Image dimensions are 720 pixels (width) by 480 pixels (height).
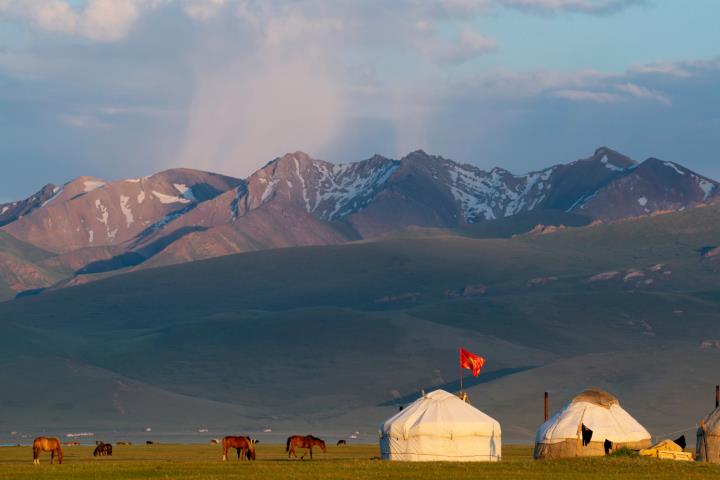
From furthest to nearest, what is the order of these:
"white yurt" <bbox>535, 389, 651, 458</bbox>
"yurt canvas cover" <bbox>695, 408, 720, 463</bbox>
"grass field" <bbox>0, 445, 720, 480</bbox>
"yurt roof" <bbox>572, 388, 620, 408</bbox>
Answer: "yurt roof" <bbox>572, 388, 620, 408</bbox> < "white yurt" <bbox>535, 389, 651, 458</bbox> < "yurt canvas cover" <bbox>695, 408, 720, 463</bbox> < "grass field" <bbox>0, 445, 720, 480</bbox>

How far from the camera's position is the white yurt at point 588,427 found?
219ft

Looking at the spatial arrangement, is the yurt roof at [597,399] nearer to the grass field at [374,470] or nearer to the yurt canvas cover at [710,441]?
the yurt canvas cover at [710,441]

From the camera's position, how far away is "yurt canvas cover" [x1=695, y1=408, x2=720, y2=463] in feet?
217

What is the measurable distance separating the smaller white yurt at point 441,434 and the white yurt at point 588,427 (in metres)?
2.55

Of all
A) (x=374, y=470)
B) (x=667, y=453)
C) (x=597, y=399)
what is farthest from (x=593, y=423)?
(x=374, y=470)

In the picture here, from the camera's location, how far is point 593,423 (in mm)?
67250

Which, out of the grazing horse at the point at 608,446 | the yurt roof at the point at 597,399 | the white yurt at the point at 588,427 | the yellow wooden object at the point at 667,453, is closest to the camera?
the yellow wooden object at the point at 667,453

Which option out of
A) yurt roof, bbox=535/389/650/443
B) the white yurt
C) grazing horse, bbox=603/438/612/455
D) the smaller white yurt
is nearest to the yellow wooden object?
grazing horse, bbox=603/438/612/455

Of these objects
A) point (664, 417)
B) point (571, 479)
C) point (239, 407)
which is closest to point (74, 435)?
point (239, 407)

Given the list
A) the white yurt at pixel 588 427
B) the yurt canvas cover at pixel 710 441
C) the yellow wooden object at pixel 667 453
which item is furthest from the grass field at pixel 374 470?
the yurt canvas cover at pixel 710 441

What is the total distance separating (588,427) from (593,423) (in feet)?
1.45

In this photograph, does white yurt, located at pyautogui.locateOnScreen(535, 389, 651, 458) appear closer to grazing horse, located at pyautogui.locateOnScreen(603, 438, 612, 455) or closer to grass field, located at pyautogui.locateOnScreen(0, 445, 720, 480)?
grazing horse, located at pyautogui.locateOnScreen(603, 438, 612, 455)

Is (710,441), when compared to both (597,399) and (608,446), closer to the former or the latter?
(608,446)

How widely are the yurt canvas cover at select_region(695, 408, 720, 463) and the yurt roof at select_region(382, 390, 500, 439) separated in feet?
30.2
